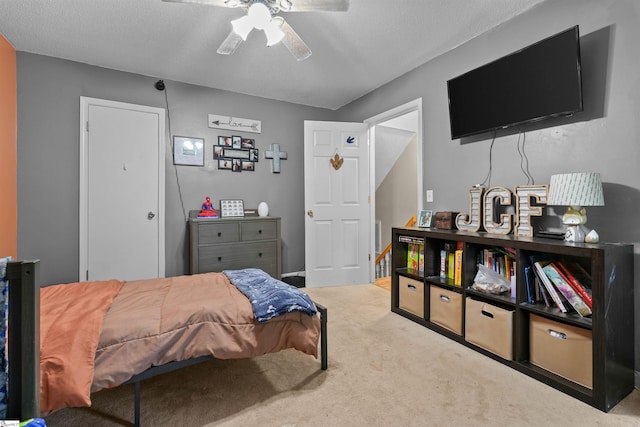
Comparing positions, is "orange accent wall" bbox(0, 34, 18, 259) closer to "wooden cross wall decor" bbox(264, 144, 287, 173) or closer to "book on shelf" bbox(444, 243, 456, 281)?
"wooden cross wall decor" bbox(264, 144, 287, 173)

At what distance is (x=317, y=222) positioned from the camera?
13.4 ft

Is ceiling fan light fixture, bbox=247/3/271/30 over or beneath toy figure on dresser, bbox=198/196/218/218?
over

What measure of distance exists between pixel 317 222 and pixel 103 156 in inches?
96.7

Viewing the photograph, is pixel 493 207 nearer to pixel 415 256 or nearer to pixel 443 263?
pixel 443 263

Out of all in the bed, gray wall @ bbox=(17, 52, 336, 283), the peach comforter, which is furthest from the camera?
gray wall @ bbox=(17, 52, 336, 283)

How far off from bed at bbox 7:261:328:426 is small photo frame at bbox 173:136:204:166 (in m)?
1.92

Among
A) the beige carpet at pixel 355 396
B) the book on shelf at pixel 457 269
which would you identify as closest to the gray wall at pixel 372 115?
the book on shelf at pixel 457 269

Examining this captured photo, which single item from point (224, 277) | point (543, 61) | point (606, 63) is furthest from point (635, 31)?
point (224, 277)

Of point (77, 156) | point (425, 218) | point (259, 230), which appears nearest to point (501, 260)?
point (425, 218)

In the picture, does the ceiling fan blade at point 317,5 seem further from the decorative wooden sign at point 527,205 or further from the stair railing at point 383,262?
the stair railing at point 383,262

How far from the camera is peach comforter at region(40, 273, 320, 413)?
1259mm

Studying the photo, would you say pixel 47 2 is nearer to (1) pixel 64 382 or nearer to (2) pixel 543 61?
(1) pixel 64 382

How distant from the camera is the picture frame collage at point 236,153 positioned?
13.1 feet

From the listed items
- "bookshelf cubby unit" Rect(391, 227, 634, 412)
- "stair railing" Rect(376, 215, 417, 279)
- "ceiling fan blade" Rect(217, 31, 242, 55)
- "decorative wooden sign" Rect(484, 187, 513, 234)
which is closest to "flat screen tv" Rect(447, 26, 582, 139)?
"decorative wooden sign" Rect(484, 187, 513, 234)
